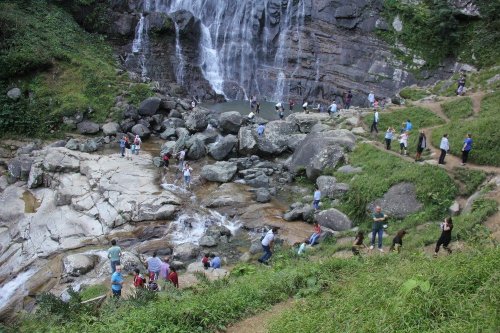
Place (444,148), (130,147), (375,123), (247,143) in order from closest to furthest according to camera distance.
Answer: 1. (444,148)
2. (375,123)
3. (247,143)
4. (130,147)

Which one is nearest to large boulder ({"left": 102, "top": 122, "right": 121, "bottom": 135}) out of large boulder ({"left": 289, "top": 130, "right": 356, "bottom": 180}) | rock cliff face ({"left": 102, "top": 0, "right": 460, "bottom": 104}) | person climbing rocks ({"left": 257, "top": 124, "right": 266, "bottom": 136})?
person climbing rocks ({"left": 257, "top": 124, "right": 266, "bottom": 136})

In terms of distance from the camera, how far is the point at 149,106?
32969mm

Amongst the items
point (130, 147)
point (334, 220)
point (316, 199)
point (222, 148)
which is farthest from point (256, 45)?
point (334, 220)

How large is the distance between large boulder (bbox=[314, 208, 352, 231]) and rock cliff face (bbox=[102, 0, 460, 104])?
908 inches

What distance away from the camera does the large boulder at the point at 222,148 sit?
91.6ft

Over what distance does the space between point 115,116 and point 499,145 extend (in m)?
24.8

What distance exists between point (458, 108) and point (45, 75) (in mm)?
29679

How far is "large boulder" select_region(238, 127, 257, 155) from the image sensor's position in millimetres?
28172

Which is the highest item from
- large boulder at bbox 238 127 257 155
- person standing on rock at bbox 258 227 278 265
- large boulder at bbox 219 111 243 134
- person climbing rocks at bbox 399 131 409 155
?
person climbing rocks at bbox 399 131 409 155

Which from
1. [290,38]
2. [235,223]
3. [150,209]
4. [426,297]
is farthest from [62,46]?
[426,297]

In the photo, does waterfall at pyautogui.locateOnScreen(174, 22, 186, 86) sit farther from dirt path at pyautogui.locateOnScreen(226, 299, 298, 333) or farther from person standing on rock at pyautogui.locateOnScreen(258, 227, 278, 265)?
dirt path at pyautogui.locateOnScreen(226, 299, 298, 333)

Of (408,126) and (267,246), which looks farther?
(408,126)

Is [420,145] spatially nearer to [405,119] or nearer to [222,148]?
[405,119]

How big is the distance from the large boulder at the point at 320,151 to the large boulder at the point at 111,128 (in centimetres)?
1319
